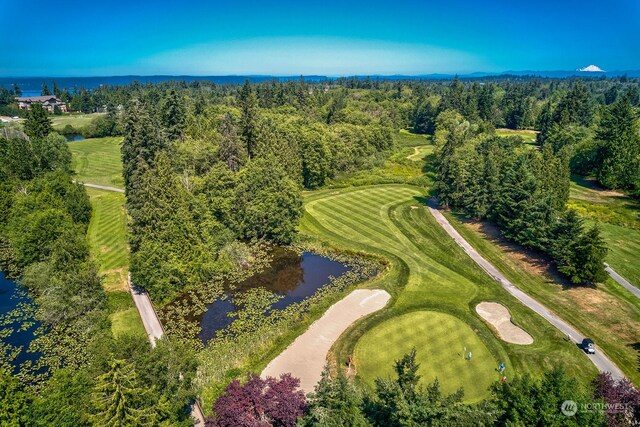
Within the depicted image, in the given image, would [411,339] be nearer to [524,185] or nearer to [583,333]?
[583,333]

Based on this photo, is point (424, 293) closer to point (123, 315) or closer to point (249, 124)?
point (123, 315)

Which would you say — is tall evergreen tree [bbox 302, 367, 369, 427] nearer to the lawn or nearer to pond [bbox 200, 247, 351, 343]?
pond [bbox 200, 247, 351, 343]

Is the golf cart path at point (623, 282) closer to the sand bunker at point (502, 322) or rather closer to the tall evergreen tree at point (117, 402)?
the sand bunker at point (502, 322)

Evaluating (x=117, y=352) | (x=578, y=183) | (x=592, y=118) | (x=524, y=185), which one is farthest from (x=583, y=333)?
(x=592, y=118)

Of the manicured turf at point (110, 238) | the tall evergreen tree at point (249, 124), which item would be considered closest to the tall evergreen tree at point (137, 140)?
the manicured turf at point (110, 238)

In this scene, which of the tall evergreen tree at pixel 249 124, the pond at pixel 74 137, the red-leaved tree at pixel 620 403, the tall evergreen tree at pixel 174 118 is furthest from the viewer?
the pond at pixel 74 137
